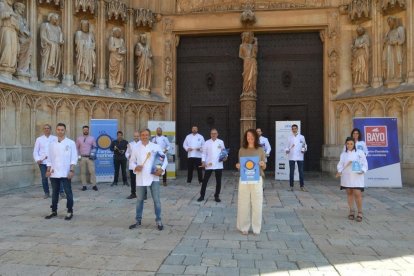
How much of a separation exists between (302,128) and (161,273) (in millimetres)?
11350

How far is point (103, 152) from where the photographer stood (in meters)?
12.3

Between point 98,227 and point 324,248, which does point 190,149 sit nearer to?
point 98,227

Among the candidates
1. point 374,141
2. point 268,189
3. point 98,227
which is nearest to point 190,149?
point 268,189

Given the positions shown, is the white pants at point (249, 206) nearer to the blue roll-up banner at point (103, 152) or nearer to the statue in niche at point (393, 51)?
the blue roll-up banner at point (103, 152)

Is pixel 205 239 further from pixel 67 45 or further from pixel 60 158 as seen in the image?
pixel 67 45

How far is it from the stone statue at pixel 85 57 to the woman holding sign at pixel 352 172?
8.78m

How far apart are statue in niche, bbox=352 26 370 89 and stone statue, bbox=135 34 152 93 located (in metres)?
6.97

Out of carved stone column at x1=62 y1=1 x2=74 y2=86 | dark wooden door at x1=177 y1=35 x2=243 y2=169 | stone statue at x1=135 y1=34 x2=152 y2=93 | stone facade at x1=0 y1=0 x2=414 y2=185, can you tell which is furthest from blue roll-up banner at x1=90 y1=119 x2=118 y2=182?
dark wooden door at x1=177 y1=35 x2=243 y2=169

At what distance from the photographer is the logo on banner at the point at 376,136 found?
1141cm

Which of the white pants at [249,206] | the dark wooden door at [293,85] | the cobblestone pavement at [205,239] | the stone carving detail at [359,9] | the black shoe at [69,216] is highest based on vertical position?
the stone carving detail at [359,9]

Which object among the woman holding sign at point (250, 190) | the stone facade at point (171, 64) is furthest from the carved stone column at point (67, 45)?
the woman holding sign at point (250, 190)

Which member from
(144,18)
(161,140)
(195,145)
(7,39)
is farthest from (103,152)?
(144,18)

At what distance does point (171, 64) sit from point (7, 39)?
577 centimetres

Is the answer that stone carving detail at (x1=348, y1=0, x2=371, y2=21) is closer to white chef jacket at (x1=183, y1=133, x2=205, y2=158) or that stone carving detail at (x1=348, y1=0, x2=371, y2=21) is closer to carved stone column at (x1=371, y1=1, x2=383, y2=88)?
carved stone column at (x1=371, y1=1, x2=383, y2=88)
